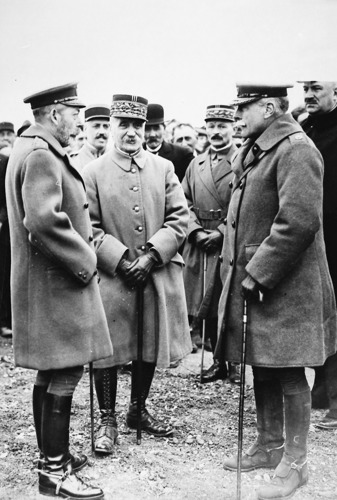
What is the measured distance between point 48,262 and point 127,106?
1.53 metres

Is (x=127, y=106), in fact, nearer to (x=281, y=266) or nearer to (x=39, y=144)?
(x=39, y=144)

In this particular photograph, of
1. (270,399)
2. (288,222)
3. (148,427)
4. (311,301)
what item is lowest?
(148,427)

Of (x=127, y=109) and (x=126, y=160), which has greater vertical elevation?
(x=127, y=109)

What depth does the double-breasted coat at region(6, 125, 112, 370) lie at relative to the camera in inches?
142

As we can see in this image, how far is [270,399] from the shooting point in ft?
14.1

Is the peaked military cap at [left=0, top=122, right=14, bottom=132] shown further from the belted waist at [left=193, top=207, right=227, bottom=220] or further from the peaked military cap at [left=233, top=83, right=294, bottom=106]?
the peaked military cap at [left=233, top=83, right=294, bottom=106]

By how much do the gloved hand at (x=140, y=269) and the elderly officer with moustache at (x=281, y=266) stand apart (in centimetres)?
68

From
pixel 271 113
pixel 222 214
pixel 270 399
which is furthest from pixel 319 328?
pixel 222 214

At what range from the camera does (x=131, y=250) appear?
15.5 feet

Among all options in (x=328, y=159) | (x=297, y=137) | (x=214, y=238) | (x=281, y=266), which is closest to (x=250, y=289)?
(x=281, y=266)

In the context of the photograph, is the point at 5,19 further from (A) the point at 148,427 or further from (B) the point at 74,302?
(A) the point at 148,427

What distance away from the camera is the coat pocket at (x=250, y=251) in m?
4.02

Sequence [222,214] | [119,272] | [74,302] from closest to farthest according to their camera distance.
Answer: [74,302], [119,272], [222,214]

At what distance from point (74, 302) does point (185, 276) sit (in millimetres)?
2742
